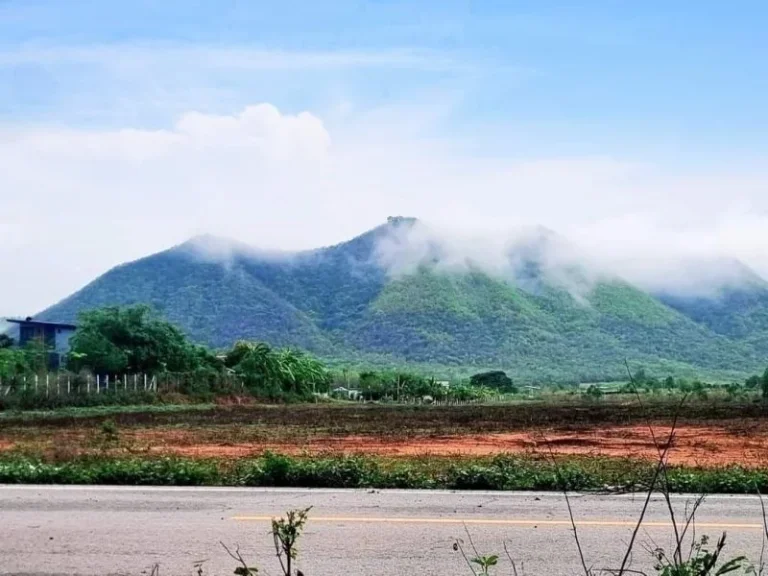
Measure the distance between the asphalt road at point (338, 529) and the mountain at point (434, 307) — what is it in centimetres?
9465

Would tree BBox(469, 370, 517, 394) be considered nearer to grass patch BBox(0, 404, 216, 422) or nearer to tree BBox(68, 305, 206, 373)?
tree BBox(68, 305, 206, 373)

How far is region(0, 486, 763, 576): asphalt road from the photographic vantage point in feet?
24.2

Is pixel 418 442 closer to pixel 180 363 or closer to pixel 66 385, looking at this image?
pixel 66 385

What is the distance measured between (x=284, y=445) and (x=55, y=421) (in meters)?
12.0

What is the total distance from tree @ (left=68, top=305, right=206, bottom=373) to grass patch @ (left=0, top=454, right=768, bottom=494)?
3442cm

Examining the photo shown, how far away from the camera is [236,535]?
27.5 ft

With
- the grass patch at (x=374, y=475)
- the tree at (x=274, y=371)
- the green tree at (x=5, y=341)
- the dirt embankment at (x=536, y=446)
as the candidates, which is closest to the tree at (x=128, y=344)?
the tree at (x=274, y=371)

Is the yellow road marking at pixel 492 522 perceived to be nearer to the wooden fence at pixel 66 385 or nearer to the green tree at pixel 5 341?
the wooden fence at pixel 66 385

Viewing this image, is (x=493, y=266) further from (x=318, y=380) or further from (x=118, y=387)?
(x=118, y=387)

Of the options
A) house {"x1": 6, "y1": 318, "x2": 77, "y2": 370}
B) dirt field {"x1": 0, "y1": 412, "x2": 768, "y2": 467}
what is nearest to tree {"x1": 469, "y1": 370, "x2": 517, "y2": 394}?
house {"x1": 6, "y1": 318, "x2": 77, "y2": 370}

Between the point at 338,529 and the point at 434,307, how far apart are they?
113 metres

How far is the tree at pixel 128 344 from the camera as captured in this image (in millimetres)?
47031

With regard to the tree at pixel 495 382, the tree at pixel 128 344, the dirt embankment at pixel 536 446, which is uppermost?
the tree at pixel 128 344

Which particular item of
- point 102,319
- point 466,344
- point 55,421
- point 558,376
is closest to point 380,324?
point 466,344
